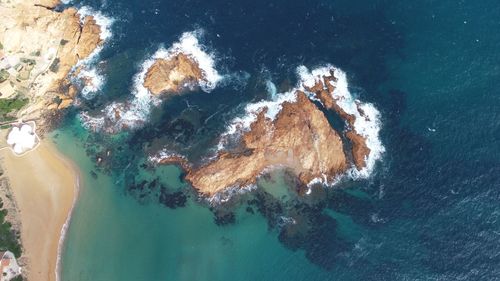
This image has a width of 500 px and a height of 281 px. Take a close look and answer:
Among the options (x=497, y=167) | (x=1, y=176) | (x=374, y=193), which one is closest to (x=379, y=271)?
(x=374, y=193)

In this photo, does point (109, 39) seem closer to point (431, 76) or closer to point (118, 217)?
point (118, 217)

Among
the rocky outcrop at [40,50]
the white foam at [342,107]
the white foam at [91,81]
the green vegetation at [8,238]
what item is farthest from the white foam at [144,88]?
the green vegetation at [8,238]

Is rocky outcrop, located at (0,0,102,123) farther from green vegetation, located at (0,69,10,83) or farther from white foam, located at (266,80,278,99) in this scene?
white foam, located at (266,80,278,99)

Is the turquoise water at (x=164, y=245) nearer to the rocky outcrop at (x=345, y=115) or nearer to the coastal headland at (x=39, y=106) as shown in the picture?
the coastal headland at (x=39, y=106)

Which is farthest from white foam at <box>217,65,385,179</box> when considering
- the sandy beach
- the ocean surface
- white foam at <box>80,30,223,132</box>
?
the sandy beach

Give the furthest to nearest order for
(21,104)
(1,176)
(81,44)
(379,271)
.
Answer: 1. (81,44)
2. (21,104)
3. (1,176)
4. (379,271)

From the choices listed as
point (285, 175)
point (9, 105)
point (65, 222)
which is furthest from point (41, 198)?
point (285, 175)

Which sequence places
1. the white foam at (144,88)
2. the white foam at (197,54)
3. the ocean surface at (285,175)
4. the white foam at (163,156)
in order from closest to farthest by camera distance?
the ocean surface at (285,175), the white foam at (163,156), the white foam at (144,88), the white foam at (197,54)
